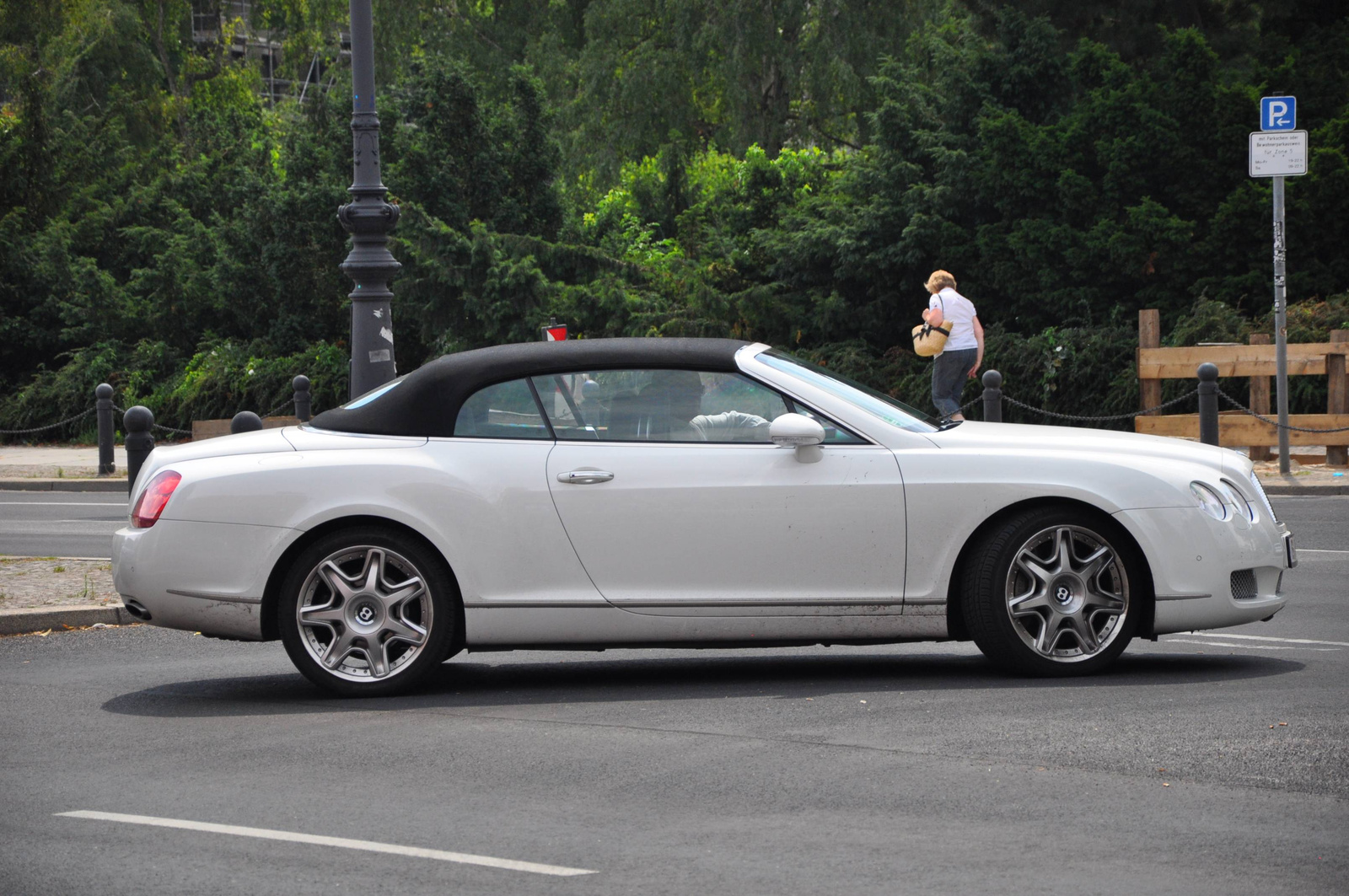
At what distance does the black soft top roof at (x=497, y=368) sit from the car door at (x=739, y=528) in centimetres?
41

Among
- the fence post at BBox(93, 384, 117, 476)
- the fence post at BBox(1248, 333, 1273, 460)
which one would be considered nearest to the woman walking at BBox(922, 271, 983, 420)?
the fence post at BBox(1248, 333, 1273, 460)

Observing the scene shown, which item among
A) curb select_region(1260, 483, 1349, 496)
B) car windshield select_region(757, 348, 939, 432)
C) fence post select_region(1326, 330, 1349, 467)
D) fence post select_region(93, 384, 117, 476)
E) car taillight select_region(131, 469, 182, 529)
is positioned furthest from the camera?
fence post select_region(93, 384, 117, 476)

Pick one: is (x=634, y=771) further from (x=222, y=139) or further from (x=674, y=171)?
(x=222, y=139)

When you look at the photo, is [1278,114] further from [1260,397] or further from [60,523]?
[60,523]

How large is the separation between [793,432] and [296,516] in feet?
6.73

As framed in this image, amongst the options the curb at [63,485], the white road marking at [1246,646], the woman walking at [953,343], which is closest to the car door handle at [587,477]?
the white road marking at [1246,646]

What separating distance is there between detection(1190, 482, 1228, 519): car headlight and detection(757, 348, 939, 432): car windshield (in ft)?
3.59

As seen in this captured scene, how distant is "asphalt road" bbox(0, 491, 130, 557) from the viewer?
1340cm

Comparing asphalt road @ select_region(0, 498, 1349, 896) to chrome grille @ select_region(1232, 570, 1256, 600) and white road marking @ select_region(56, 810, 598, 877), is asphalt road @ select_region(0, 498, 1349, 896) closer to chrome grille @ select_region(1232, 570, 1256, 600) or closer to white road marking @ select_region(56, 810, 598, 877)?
white road marking @ select_region(56, 810, 598, 877)

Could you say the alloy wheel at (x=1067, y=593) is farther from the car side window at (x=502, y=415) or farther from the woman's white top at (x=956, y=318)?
the woman's white top at (x=956, y=318)

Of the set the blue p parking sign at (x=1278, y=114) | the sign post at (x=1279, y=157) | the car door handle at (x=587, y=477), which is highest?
the blue p parking sign at (x=1278, y=114)

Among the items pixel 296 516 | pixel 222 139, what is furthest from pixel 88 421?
pixel 296 516

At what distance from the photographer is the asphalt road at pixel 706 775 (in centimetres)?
457

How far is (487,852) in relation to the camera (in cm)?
476
